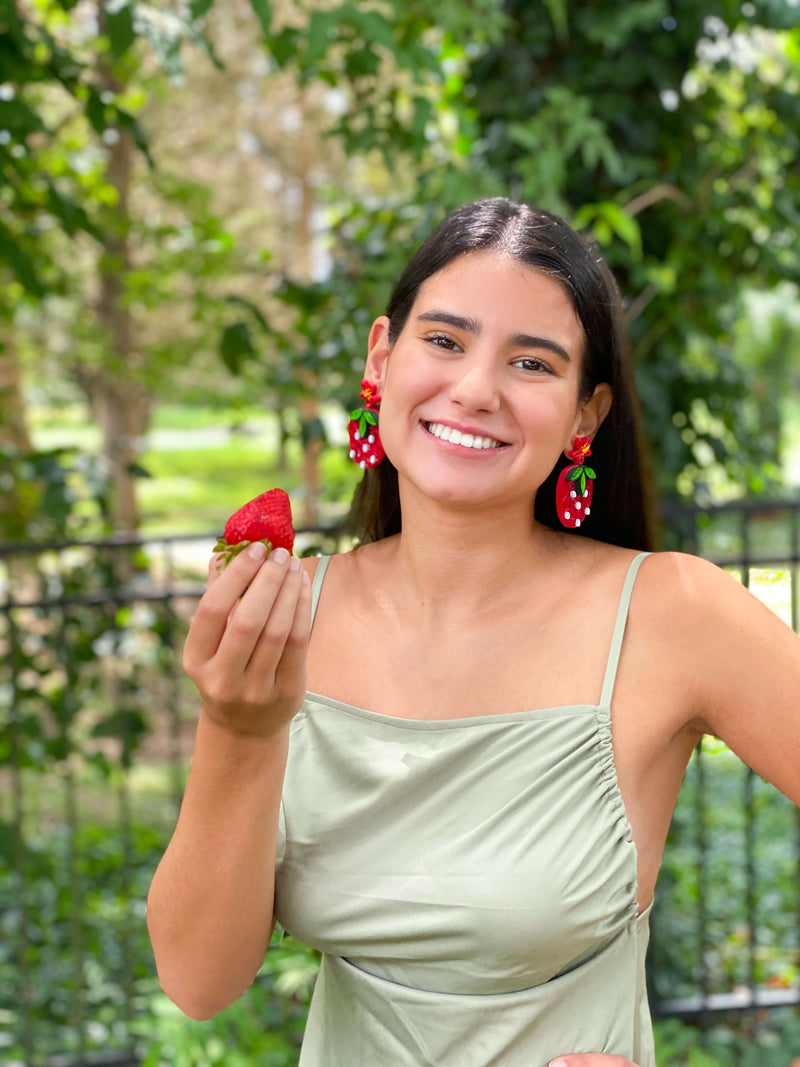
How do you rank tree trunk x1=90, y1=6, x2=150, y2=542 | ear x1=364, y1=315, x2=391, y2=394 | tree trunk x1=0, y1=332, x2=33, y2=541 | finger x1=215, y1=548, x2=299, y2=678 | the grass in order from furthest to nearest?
the grass
tree trunk x1=90, y1=6, x2=150, y2=542
tree trunk x1=0, y1=332, x2=33, y2=541
ear x1=364, y1=315, x2=391, y2=394
finger x1=215, y1=548, x2=299, y2=678

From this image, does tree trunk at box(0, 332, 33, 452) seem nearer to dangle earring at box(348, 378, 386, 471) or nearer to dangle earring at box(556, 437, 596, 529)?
dangle earring at box(348, 378, 386, 471)

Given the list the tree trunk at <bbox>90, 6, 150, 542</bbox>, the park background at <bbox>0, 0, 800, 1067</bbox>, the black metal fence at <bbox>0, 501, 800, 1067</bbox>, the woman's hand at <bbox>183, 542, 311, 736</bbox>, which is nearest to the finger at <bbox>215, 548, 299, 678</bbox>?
the woman's hand at <bbox>183, 542, 311, 736</bbox>

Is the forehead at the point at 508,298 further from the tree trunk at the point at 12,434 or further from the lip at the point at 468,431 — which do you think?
the tree trunk at the point at 12,434

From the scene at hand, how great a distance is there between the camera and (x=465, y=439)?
1365 mm

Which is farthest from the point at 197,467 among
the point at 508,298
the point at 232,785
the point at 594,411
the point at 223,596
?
the point at 223,596

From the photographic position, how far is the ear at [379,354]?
1557mm

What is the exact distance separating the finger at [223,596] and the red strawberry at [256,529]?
1.4 inches

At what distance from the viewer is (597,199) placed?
11.1 feet

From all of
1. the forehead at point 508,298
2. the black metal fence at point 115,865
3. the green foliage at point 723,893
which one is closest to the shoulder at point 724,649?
the forehead at point 508,298

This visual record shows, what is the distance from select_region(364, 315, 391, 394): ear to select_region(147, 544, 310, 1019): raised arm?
19.2 inches

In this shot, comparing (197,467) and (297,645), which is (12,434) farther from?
(197,467)

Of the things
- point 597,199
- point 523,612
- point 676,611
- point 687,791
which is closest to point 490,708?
point 523,612

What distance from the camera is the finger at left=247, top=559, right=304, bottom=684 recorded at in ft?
3.66

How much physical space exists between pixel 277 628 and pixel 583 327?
1.89ft
